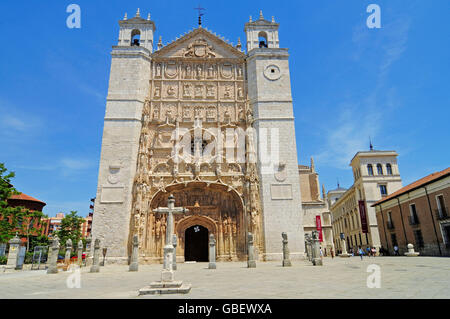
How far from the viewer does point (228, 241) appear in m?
19.1

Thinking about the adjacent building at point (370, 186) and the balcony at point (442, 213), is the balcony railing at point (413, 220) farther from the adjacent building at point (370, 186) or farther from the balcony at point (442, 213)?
the adjacent building at point (370, 186)

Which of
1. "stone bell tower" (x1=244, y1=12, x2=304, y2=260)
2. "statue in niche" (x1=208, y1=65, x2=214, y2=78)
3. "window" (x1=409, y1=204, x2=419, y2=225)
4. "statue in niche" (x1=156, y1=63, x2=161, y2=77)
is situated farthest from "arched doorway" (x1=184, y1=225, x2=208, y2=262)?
"window" (x1=409, y1=204, x2=419, y2=225)

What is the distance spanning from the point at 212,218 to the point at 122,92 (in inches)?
453

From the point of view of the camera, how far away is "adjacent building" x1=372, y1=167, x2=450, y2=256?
20.6 metres

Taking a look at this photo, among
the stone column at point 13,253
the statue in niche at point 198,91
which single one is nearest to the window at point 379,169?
the statue in niche at point 198,91

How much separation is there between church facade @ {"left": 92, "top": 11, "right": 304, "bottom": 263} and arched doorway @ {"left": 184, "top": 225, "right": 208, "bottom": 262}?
0.24 feet

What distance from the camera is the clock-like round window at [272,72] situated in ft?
72.8

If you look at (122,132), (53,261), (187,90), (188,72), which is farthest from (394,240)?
(53,261)

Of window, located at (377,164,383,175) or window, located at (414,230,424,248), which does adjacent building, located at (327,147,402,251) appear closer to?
window, located at (377,164,383,175)
